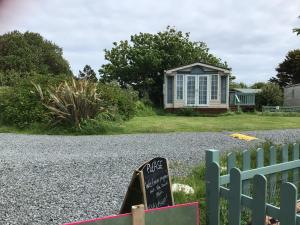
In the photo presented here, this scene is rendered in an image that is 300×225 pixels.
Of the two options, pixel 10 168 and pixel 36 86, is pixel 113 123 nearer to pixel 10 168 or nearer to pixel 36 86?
pixel 36 86

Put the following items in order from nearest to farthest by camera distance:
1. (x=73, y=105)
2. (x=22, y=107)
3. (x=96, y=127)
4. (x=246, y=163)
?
(x=246, y=163) → (x=96, y=127) → (x=73, y=105) → (x=22, y=107)

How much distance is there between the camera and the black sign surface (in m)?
2.99

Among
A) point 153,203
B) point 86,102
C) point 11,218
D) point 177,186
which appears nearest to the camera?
point 153,203

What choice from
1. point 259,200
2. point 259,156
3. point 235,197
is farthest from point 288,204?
point 259,156

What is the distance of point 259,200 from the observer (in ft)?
8.00

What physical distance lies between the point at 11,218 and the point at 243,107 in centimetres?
2408

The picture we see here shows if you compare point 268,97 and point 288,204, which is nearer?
point 288,204

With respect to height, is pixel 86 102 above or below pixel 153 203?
above

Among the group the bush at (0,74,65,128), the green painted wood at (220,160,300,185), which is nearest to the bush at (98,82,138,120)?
the bush at (0,74,65,128)

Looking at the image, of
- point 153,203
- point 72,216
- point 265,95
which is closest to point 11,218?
point 72,216

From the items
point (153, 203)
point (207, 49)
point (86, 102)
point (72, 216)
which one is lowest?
point (72, 216)

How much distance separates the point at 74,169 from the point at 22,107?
7.88m

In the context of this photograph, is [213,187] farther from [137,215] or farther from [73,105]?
[73,105]

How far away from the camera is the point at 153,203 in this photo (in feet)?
10.1
